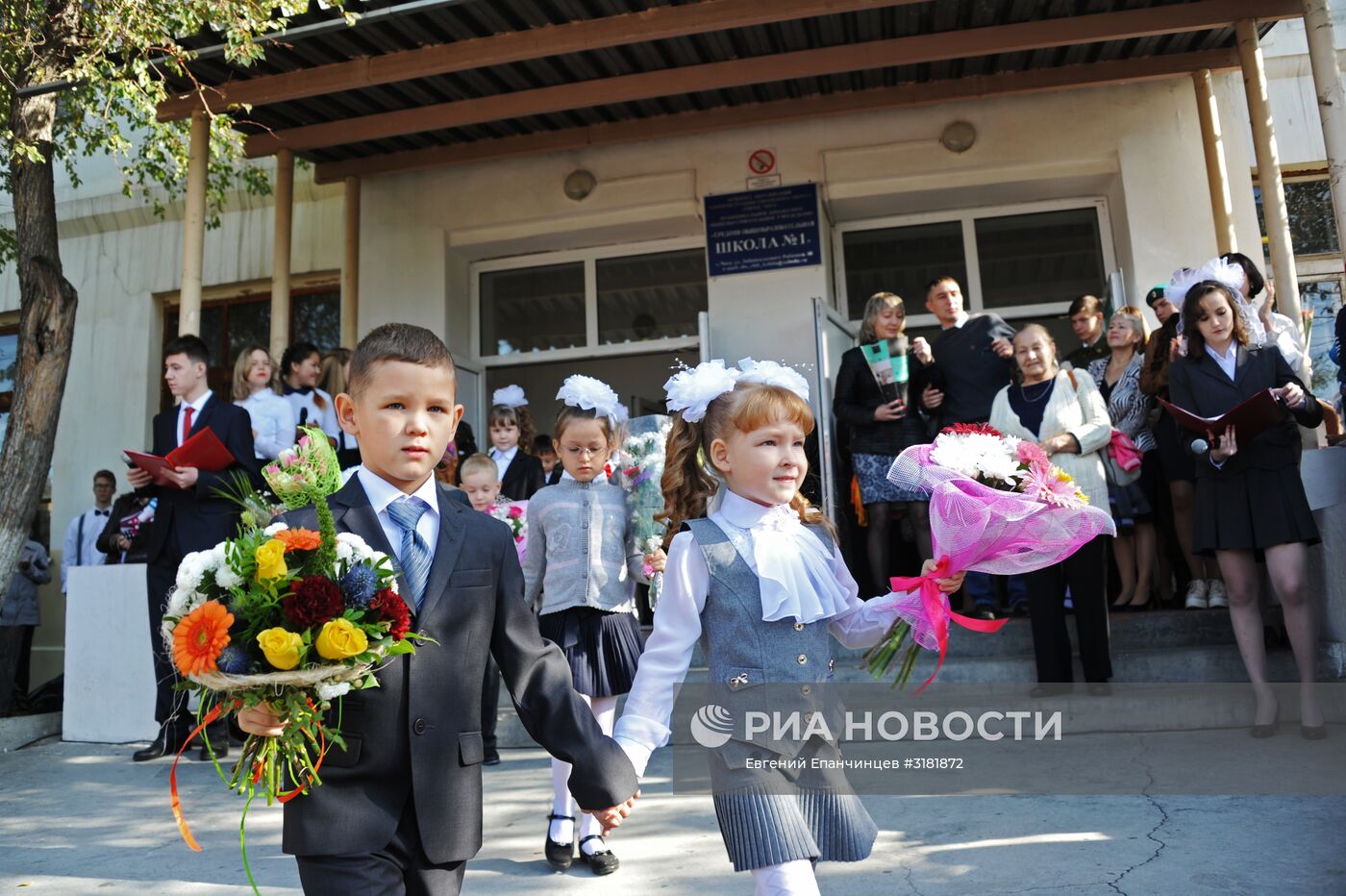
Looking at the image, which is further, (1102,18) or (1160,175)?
(1160,175)

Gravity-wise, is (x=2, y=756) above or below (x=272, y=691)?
below

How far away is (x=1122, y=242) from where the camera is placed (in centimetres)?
805

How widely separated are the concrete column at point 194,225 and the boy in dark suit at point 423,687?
221 inches

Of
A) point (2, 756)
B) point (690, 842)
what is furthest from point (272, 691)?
point (2, 756)

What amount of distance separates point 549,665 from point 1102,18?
21.7ft

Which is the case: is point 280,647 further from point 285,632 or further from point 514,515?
point 514,515

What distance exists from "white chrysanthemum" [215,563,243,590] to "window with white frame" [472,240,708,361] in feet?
24.8

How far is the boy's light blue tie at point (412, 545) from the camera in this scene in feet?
6.61

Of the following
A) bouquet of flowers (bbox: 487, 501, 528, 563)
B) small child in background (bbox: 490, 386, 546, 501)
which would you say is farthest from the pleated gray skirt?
small child in background (bbox: 490, 386, 546, 501)

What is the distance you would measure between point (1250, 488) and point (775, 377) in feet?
10.2

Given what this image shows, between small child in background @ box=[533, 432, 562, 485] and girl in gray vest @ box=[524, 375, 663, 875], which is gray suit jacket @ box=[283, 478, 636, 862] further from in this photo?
small child in background @ box=[533, 432, 562, 485]

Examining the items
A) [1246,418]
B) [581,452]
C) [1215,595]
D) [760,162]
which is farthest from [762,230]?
[581,452]

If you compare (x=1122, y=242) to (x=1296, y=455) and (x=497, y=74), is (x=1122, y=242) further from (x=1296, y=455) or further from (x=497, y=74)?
(x=497, y=74)

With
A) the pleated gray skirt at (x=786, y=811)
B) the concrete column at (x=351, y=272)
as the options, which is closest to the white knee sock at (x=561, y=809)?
the pleated gray skirt at (x=786, y=811)
